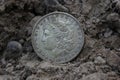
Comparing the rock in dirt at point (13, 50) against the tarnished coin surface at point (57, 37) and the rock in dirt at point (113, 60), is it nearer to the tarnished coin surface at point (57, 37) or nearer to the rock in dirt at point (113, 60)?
the tarnished coin surface at point (57, 37)

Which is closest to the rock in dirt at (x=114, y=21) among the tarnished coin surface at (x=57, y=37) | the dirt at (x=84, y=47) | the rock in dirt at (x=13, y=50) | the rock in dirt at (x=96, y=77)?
the dirt at (x=84, y=47)

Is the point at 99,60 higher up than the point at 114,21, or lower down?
lower down

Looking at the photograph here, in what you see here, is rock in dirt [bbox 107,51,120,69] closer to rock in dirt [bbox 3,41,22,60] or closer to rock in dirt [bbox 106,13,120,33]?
rock in dirt [bbox 106,13,120,33]

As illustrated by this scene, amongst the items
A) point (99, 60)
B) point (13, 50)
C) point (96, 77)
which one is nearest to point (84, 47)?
point (99, 60)

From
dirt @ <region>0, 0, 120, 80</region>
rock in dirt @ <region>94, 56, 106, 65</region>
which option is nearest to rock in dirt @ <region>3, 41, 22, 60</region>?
dirt @ <region>0, 0, 120, 80</region>

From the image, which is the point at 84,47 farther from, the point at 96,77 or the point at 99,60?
the point at 96,77

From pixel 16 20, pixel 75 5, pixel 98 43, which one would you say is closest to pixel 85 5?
pixel 75 5
